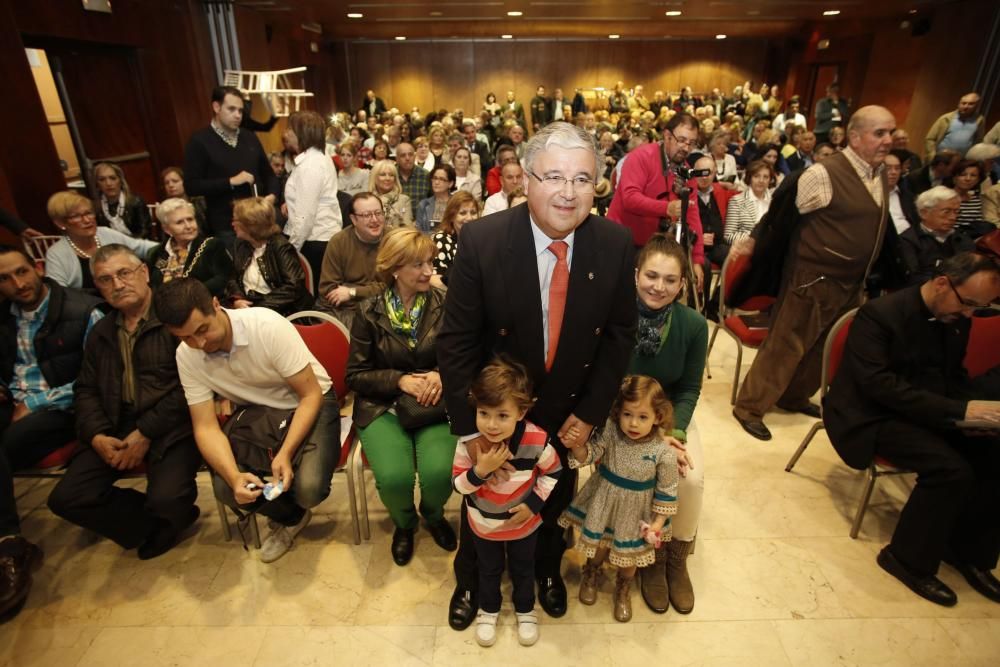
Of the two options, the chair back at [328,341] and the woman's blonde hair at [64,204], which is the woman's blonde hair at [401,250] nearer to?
the chair back at [328,341]

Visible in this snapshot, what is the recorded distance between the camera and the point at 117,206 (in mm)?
3924

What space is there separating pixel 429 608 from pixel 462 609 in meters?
0.17

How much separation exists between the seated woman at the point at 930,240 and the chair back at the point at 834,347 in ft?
4.09

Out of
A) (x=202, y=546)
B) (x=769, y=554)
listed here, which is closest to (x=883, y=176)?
(x=769, y=554)

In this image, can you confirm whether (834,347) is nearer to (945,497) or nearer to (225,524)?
(945,497)

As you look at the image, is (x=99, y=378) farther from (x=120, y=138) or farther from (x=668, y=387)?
(x=120, y=138)

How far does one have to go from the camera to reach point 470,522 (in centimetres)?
181

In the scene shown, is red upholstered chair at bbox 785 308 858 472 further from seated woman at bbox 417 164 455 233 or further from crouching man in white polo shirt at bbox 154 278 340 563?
seated woman at bbox 417 164 455 233

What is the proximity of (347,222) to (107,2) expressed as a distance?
3761mm

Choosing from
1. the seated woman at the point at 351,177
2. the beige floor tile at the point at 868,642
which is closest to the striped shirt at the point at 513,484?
the beige floor tile at the point at 868,642

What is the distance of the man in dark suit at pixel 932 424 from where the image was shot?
6.50 ft

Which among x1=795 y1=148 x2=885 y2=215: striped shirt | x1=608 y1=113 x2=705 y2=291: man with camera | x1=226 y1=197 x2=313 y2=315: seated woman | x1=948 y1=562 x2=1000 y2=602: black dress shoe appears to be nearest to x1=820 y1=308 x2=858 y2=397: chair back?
x1=795 y1=148 x2=885 y2=215: striped shirt

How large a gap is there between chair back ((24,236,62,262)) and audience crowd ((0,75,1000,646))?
1117 mm

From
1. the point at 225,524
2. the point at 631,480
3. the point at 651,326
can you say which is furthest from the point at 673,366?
the point at 225,524
